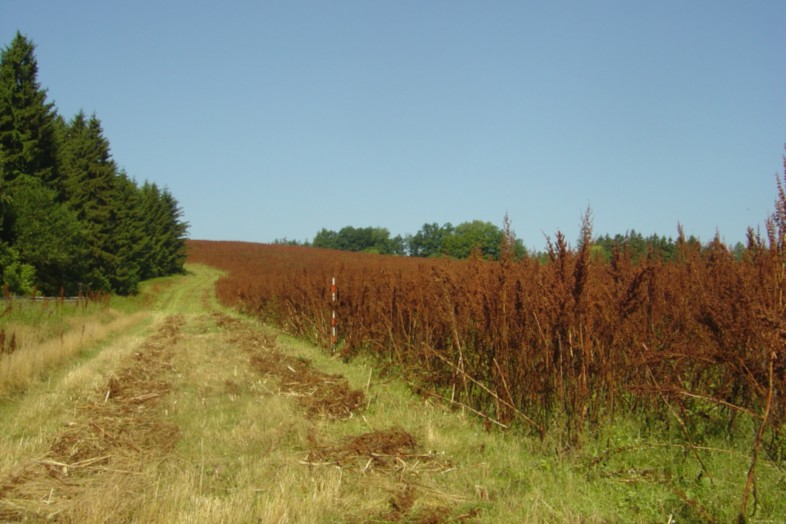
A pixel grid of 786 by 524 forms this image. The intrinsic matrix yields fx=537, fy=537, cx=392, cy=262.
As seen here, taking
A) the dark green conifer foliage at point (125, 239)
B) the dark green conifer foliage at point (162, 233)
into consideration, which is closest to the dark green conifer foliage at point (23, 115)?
the dark green conifer foliage at point (125, 239)

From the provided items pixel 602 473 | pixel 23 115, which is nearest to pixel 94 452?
pixel 602 473

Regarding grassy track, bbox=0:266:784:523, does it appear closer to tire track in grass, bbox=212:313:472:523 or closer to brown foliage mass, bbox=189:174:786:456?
tire track in grass, bbox=212:313:472:523

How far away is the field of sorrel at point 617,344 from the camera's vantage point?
4312 mm

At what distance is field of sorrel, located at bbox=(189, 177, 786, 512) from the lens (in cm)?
431

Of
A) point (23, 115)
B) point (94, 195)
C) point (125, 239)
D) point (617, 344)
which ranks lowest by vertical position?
point (617, 344)

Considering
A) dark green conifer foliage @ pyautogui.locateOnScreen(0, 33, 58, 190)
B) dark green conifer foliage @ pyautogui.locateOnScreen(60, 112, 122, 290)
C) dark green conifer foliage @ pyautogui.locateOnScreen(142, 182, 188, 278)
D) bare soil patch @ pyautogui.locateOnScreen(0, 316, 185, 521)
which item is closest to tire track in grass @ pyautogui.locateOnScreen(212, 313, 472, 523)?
bare soil patch @ pyautogui.locateOnScreen(0, 316, 185, 521)

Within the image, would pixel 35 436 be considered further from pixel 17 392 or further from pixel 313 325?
pixel 313 325

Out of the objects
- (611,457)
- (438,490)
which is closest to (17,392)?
Answer: (438,490)

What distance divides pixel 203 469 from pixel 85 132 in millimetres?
39241

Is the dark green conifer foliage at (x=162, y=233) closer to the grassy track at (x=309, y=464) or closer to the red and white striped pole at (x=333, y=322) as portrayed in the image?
the red and white striped pole at (x=333, y=322)

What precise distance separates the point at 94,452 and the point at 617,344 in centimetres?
530

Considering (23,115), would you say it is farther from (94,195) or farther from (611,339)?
(611,339)

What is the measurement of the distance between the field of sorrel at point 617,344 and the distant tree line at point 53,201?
77.3 feet

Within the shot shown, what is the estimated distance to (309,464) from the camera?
4.76 m
